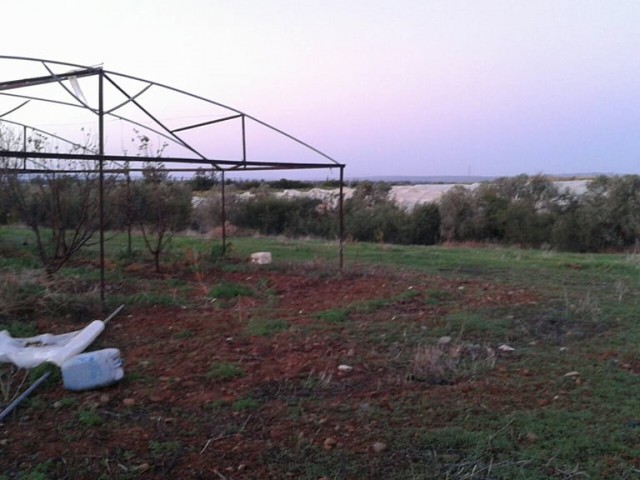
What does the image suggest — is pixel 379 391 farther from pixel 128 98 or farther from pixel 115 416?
pixel 128 98

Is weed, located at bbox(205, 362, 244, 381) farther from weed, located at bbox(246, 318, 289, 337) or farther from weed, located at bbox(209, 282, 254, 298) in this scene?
weed, located at bbox(209, 282, 254, 298)

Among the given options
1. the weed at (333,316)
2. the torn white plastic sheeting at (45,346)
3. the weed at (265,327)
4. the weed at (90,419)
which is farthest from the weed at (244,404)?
the weed at (333,316)

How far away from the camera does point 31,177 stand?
1134 centimetres

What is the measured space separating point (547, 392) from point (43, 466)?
3.64 meters

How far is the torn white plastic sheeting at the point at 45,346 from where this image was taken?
5797 millimetres

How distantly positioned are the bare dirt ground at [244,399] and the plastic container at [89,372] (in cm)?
8

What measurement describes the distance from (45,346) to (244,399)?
2292 millimetres

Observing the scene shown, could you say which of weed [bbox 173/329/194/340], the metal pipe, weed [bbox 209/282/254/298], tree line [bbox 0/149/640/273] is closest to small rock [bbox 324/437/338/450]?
the metal pipe

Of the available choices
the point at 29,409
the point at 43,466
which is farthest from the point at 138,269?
the point at 43,466

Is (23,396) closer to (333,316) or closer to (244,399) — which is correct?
(244,399)

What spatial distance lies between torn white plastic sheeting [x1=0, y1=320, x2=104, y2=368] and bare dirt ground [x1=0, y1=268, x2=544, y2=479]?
0.23 meters

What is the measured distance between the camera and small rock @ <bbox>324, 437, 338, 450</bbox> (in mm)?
4264

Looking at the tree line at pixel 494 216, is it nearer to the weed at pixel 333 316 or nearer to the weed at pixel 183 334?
the weed at pixel 333 316

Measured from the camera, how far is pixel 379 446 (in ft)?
14.0
